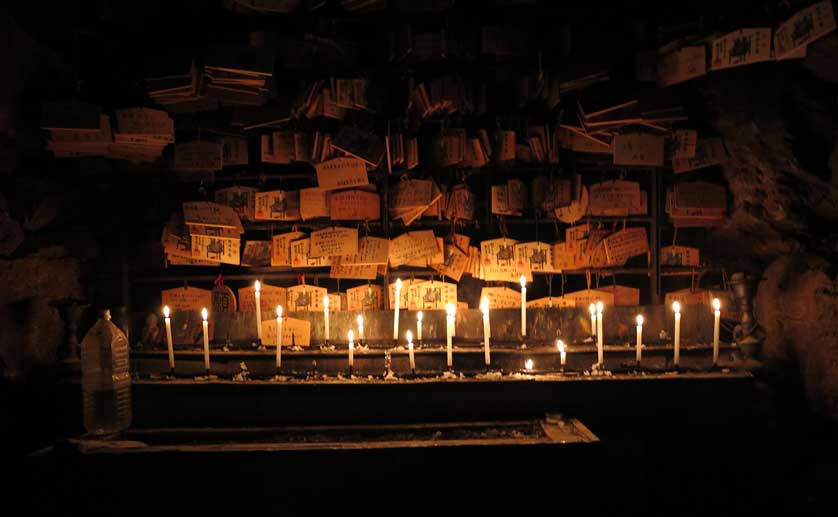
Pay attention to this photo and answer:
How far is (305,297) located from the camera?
5199mm

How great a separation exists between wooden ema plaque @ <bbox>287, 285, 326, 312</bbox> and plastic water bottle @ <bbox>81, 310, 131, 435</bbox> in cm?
158

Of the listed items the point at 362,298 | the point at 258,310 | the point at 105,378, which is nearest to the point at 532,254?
the point at 362,298

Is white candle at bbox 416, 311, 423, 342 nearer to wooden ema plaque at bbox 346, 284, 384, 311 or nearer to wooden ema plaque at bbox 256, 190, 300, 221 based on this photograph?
wooden ema plaque at bbox 346, 284, 384, 311

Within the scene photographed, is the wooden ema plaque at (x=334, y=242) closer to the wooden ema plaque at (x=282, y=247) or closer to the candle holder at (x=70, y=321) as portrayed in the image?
the wooden ema plaque at (x=282, y=247)

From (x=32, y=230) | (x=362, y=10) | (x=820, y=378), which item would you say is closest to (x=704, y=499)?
(x=820, y=378)

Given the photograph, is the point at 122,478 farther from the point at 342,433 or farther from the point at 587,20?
the point at 587,20

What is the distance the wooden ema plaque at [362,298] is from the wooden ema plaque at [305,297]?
28 cm

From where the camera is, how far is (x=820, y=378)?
4090 mm

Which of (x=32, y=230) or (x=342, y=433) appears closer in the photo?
(x=342, y=433)

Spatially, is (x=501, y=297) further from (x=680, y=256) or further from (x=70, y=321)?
(x=70, y=321)

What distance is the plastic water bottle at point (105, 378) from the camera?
3.82m

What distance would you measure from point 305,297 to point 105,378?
6.07 feet

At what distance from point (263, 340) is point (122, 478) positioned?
6.55 ft

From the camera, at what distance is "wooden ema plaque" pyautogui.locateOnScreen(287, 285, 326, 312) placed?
5.20 m
